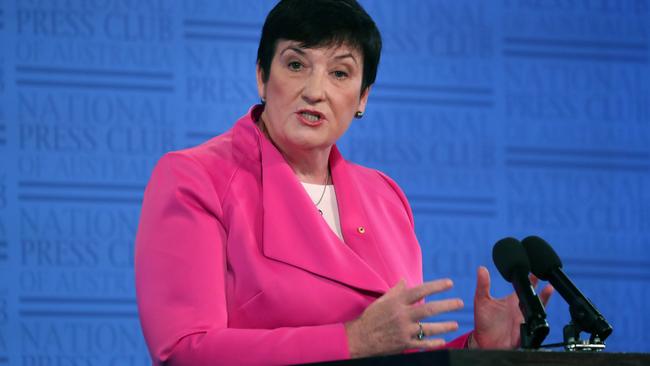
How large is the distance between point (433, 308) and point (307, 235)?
420 mm

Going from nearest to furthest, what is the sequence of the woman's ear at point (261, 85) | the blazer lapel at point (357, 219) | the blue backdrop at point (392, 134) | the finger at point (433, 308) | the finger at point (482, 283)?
1. the finger at point (433, 308)
2. the finger at point (482, 283)
3. the blazer lapel at point (357, 219)
4. the woman's ear at point (261, 85)
5. the blue backdrop at point (392, 134)

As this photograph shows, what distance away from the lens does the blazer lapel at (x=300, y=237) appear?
171 centimetres

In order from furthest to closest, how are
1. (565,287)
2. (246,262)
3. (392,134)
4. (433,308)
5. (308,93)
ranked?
1. (392,134)
2. (308,93)
3. (246,262)
4. (565,287)
5. (433,308)

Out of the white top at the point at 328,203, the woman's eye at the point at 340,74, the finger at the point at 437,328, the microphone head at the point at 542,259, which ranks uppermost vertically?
the woman's eye at the point at 340,74

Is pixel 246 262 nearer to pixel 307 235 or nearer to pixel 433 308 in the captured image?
pixel 307 235

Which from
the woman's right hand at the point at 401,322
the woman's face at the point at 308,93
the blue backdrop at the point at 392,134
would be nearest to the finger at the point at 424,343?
the woman's right hand at the point at 401,322

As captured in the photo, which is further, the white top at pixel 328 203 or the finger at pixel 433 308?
the white top at pixel 328 203

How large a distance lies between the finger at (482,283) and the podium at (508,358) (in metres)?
0.42

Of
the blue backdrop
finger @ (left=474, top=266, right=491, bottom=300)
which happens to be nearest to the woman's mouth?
finger @ (left=474, top=266, right=491, bottom=300)

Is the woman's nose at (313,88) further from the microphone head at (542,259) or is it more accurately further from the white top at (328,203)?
the microphone head at (542,259)

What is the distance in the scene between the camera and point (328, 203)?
1958 millimetres

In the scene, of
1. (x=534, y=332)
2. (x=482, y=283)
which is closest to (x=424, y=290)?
(x=534, y=332)

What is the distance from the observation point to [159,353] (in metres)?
1.56

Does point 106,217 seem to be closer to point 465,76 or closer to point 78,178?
point 78,178
